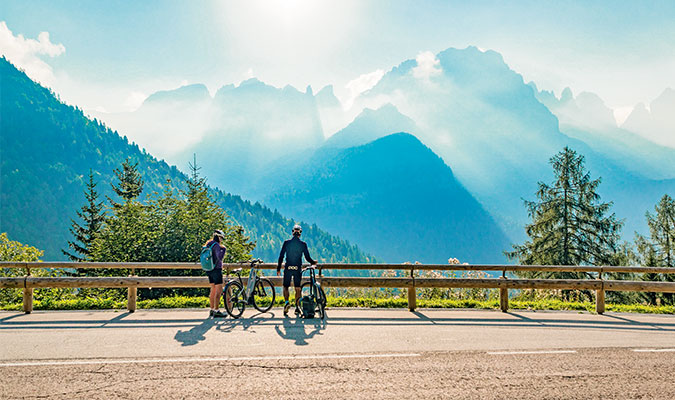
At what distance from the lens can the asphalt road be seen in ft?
18.2

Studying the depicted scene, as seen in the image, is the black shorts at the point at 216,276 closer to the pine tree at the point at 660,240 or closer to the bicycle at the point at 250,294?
the bicycle at the point at 250,294

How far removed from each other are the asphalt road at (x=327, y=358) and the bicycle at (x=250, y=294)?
472 millimetres

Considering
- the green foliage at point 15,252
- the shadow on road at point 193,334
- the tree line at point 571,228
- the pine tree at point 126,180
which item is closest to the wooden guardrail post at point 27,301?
the shadow on road at point 193,334

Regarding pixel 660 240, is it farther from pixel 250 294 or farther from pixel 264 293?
pixel 250 294

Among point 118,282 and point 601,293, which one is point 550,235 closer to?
point 601,293

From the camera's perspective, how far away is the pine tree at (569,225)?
34.1 m

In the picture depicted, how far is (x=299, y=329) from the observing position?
927 cm

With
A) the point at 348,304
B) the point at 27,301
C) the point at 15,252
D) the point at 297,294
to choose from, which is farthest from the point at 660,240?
the point at 15,252

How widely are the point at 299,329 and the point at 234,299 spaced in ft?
7.90

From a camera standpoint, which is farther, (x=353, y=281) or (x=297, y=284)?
(x=353, y=281)

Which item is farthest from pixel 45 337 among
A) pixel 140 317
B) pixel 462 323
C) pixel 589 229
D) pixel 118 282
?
pixel 589 229

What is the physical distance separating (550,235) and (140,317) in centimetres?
3144

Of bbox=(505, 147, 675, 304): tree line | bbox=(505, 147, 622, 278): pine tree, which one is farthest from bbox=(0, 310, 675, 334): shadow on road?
bbox=(505, 147, 622, 278): pine tree

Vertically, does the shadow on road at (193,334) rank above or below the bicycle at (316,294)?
below
